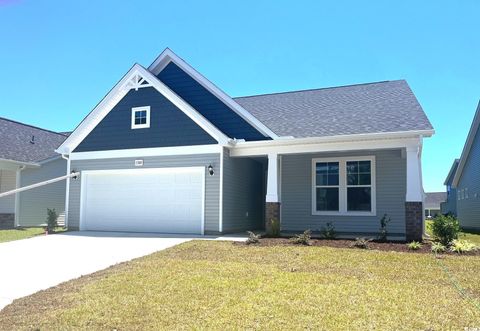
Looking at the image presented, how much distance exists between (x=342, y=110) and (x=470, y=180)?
13553mm

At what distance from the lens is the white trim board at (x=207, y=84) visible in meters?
15.1

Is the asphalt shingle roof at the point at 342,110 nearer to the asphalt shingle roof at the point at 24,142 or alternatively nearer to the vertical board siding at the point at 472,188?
the vertical board siding at the point at 472,188

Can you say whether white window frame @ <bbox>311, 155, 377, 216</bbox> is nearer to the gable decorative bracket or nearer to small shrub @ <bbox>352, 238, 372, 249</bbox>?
small shrub @ <bbox>352, 238, 372, 249</bbox>

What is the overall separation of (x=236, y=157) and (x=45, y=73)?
8.85 metres

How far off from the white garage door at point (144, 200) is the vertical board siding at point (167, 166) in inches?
7.6

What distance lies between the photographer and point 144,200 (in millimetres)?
15438

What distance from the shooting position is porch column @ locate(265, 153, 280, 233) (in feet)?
43.7

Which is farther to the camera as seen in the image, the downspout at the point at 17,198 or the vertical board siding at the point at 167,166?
the downspout at the point at 17,198

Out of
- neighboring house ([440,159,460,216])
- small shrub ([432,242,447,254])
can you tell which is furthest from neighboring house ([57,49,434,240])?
neighboring house ([440,159,460,216])

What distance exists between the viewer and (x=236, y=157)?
15.0 meters

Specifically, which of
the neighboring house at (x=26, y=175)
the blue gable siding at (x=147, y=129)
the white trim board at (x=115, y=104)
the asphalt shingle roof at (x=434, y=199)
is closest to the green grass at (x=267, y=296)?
the blue gable siding at (x=147, y=129)

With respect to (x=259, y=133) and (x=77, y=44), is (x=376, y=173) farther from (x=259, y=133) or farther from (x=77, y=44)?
(x=77, y=44)

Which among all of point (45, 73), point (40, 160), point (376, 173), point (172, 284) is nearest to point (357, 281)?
point (172, 284)

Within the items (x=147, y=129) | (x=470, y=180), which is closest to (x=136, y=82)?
(x=147, y=129)
